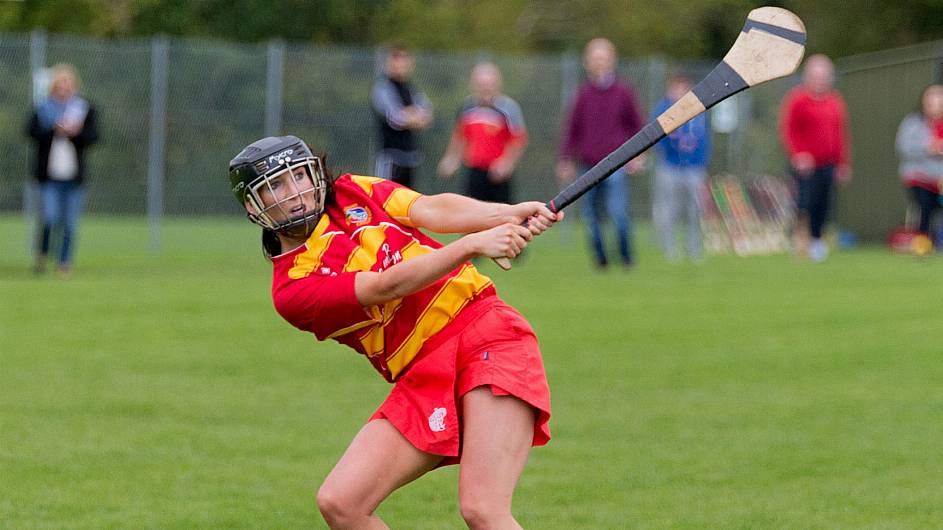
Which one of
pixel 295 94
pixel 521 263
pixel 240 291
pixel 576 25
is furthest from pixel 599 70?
pixel 576 25

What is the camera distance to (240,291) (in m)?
15.0

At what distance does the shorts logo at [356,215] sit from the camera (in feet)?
15.7

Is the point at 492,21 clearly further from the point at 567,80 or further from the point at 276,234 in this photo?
the point at 276,234

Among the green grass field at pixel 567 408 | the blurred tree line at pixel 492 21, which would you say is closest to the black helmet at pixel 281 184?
the green grass field at pixel 567 408

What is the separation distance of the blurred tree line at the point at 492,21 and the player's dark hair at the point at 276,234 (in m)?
33.3

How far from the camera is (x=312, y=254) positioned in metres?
4.71

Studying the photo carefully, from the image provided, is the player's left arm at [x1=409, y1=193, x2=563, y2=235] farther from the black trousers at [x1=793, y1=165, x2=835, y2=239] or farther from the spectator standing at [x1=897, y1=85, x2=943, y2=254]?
the spectator standing at [x1=897, y1=85, x2=943, y2=254]

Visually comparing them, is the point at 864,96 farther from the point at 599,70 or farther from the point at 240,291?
the point at 240,291

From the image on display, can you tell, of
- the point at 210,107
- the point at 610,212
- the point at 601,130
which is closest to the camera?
the point at 601,130

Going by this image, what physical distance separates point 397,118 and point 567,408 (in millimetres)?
9104

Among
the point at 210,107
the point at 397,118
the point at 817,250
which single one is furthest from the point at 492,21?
the point at 397,118

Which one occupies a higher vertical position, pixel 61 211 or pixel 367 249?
pixel 367 249

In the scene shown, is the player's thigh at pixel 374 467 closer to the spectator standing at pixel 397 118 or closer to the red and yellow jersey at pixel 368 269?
the red and yellow jersey at pixel 368 269

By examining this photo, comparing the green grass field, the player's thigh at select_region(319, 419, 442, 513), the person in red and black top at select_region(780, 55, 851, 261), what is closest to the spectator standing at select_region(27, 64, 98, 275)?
the green grass field
